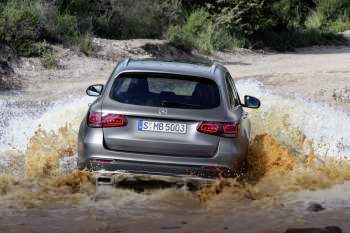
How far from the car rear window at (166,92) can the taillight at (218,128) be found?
8.3 inches

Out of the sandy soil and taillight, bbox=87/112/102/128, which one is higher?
taillight, bbox=87/112/102/128

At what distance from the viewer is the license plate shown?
25.6ft

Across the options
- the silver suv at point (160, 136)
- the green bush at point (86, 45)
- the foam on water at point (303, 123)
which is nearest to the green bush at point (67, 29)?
the green bush at point (86, 45)

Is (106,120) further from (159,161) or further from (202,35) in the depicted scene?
(202,35)

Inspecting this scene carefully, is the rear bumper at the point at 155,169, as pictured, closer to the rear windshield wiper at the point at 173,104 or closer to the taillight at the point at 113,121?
the taillight at the point at 113,121

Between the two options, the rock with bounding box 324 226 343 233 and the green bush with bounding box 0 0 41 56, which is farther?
the green bush with bounding box 0 0 41 56

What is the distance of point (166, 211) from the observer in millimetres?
7926

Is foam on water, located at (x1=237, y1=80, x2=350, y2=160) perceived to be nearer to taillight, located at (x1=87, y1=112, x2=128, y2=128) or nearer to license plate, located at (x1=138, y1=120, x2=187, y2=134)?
license plate, located at (x1=138, y1=120, x2=187, y2=134)

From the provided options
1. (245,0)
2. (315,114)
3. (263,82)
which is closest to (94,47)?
(263,82)

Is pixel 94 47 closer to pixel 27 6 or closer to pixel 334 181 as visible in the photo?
pixel 27 6

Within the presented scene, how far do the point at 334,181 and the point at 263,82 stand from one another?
9695 mm

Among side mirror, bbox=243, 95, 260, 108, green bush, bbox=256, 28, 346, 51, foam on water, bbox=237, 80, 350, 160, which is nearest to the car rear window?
side mirror, bbox=243, 95, 260, 108

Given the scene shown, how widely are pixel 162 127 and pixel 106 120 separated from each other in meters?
0.54

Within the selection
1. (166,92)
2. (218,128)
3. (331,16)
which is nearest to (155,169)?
(218,128)
